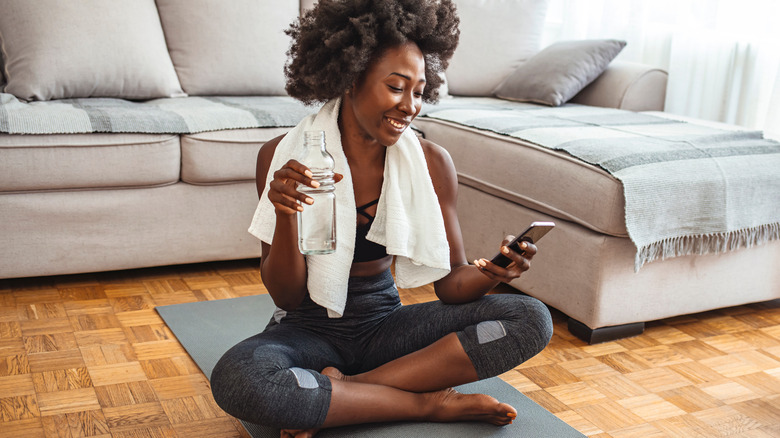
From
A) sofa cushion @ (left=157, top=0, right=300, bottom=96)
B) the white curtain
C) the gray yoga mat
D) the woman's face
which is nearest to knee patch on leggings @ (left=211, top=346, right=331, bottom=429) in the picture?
the gray yoga mat

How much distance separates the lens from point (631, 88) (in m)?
2.87

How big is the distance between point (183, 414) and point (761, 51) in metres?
2.52

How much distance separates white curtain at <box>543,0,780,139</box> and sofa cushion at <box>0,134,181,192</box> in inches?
84.3

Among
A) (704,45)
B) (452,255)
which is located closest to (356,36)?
(452,255)

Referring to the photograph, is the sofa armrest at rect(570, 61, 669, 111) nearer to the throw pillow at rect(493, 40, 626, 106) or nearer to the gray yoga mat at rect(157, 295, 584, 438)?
the throw pillow at rect(493, 40, 626, 106)

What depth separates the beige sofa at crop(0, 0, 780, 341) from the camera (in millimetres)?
1939

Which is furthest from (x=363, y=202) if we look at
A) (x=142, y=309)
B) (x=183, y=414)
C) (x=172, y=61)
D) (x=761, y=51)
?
(x=761, y=51)

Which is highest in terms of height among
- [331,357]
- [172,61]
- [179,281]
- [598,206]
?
[172,61]

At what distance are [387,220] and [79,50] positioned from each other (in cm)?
144

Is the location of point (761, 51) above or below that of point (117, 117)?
above

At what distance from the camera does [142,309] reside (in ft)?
6.60

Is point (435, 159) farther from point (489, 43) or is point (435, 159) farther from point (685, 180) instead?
point (489, 43)

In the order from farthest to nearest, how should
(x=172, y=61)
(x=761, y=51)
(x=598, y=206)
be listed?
(x=761, y=51)
(x=172, y=61)
(x=598, y=206)

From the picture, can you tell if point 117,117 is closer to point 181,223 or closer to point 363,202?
point 181,223
